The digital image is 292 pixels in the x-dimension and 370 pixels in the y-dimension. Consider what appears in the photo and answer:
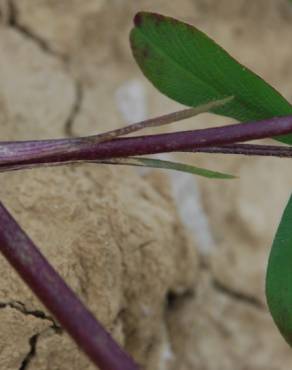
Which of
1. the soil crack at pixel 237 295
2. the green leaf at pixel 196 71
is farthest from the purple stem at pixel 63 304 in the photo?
the soil crack at pixel 237 295

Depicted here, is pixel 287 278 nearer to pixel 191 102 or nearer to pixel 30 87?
pixel 191 102

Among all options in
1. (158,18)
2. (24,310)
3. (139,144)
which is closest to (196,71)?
(158,18)

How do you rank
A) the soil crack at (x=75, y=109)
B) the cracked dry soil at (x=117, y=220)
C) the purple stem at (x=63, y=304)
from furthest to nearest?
the soil crack at (x=75, y=109), the cracked dry soil at (x=117, y=220), the purple stem at (x=63, y=304)

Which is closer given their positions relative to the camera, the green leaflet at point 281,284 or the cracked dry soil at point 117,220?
the green leaflet at point 281,284

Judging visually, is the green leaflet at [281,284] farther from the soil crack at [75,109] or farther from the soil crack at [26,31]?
the soil crack at [26,31]

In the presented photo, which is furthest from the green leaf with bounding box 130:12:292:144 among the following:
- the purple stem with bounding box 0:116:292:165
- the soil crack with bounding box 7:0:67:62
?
the soil crack with bounding box 7:0:67:62

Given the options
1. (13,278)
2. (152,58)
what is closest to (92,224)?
(13,278)
